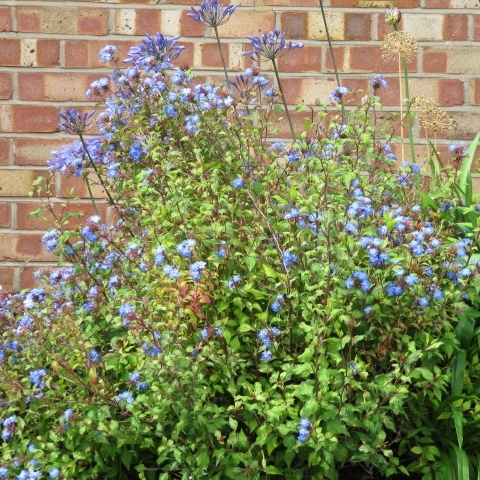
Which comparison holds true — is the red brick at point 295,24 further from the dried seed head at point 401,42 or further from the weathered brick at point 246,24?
the dried seed head at point 401,42

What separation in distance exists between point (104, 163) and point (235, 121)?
1.23ft

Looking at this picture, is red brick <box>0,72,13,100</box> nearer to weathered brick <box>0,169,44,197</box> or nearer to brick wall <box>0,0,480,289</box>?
brick wall <box>0,0,480,289</box>

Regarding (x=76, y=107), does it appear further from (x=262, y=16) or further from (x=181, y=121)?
(x=181, y=121)

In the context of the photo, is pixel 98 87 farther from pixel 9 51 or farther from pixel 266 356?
pixel 266 356

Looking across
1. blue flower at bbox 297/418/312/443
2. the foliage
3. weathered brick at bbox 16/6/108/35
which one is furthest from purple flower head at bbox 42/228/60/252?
weathered brick at bbox 16/6/108/35

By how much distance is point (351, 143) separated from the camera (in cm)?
257

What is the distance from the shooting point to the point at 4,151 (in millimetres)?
3320

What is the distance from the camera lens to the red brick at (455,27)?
10.9ft

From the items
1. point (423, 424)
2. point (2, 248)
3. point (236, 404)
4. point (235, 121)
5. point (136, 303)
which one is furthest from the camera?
point (2, 248)

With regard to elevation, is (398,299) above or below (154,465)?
above

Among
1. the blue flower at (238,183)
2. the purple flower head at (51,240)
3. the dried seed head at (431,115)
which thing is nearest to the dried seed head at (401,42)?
the dried seed head at (431,115)

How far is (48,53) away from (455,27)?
1407mm

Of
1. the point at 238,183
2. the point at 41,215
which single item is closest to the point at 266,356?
the point at 238,183

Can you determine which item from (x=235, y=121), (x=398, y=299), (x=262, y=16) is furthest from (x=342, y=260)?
(x=262, y=16)
